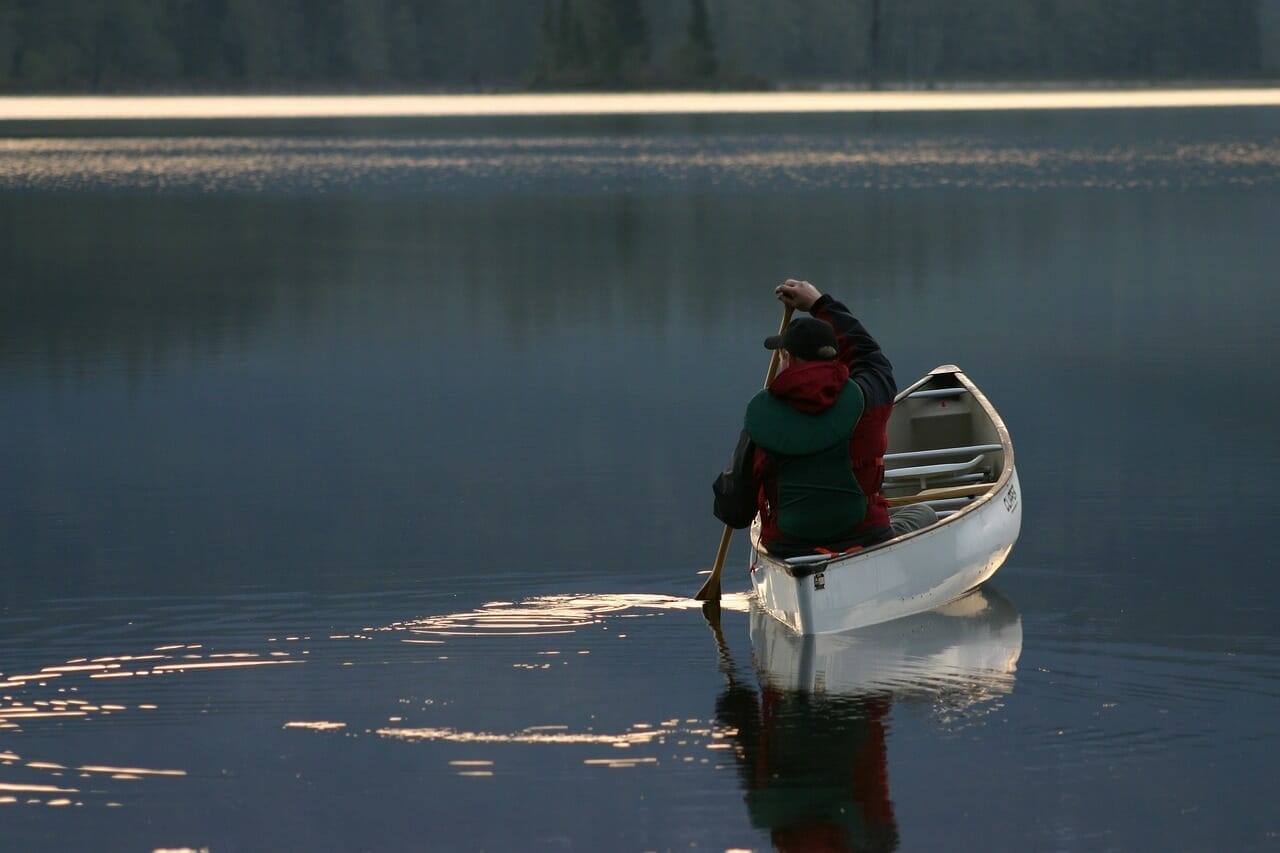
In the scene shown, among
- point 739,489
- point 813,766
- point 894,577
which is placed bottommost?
point 813,766

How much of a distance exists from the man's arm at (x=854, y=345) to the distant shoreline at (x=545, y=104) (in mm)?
98912

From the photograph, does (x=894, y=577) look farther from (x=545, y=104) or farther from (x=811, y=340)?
(x=545, y=104)

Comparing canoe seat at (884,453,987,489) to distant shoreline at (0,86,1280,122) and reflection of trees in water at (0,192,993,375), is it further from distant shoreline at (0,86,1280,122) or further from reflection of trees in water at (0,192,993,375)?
distant shoreline at (0,86,1280,122)

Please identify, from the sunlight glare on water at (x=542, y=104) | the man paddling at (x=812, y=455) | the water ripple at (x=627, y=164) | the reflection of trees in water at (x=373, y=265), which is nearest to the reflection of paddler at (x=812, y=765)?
the man paddling at (x=812, y=455)

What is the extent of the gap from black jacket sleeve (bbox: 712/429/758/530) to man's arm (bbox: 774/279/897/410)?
0.67 metres

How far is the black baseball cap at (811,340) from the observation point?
365 inches

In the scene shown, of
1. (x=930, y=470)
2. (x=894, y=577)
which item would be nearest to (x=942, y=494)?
(x=930, y=470)

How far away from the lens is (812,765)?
7.80 m

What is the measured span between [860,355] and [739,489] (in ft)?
3.33

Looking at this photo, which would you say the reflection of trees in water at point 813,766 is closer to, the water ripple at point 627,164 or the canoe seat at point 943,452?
the canoe seat at point 943,452

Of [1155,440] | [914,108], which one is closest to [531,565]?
[1155,440]

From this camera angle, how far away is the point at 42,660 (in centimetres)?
934

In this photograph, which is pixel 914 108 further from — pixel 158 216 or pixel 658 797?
pixel 658 797

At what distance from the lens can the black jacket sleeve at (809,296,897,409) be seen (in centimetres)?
968
